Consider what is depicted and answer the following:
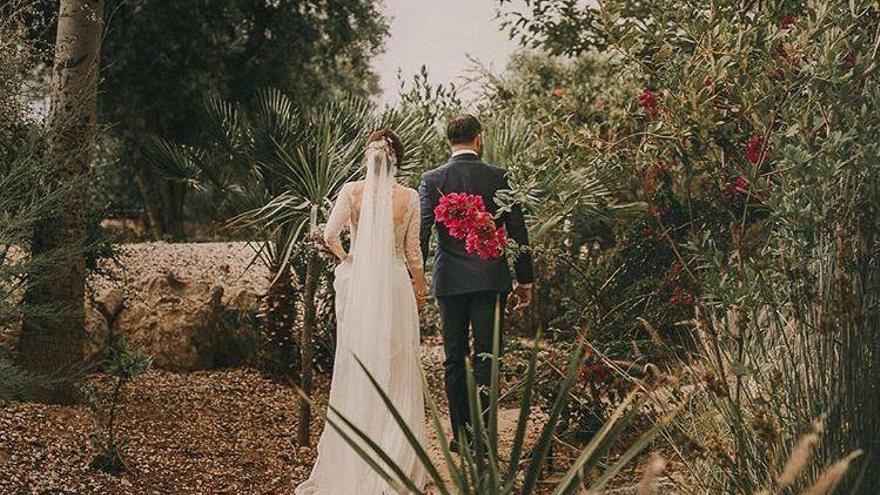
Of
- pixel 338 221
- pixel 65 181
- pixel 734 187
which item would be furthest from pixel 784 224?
pixel 65 181

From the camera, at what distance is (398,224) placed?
6598 millimetres

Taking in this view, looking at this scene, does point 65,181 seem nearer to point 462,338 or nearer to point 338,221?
point 338,221

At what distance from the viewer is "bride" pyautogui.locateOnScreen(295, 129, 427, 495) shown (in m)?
6.42

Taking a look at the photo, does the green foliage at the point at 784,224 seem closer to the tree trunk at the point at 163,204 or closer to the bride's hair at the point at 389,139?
the bride's hair at the point at 389,139

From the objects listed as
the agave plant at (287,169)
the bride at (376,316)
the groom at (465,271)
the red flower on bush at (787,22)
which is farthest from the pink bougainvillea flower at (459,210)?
the red flower on bush at (787,22)

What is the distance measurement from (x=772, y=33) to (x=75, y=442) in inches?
181

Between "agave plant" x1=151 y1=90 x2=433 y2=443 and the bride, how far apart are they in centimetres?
55

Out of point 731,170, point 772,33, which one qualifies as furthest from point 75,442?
point 772,33

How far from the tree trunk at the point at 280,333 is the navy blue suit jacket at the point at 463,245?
8.82 feet

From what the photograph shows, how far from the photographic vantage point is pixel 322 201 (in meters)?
7.34

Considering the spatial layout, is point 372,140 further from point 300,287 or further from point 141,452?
point 300,287

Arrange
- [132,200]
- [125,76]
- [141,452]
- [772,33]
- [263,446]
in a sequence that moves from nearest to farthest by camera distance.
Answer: [772,33], [141,452], [263,446], [125,76], [132,200]

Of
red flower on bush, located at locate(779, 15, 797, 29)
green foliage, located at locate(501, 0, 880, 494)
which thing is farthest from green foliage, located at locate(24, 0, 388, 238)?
green foliage, located at locate(501, 0, 880, 494)

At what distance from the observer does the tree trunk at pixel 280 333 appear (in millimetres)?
9461
